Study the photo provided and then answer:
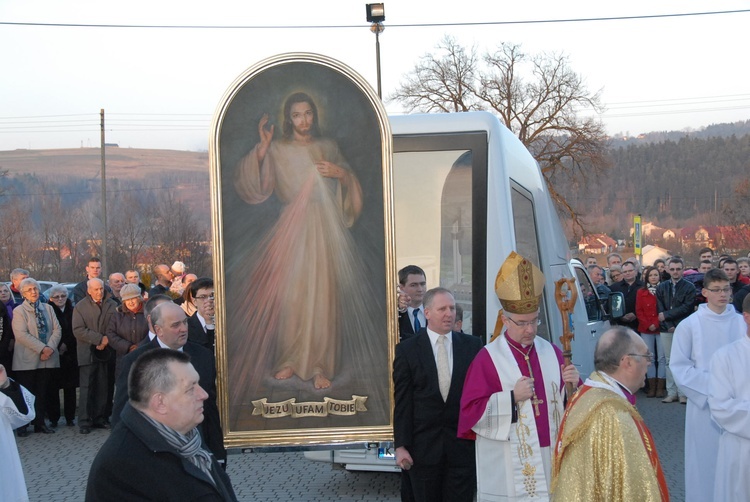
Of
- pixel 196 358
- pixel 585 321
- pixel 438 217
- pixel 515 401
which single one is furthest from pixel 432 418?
pixel 585 321

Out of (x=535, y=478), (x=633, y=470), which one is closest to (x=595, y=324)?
(x=535, y=478)

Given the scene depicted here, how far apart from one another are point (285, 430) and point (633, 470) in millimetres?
2261

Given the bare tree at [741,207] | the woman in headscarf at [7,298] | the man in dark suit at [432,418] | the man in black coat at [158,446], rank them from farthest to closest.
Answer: the bare tree at [741,207]
the woman in headscarf at [7,298]
the man in dark suit at [432,418]
the man in black coat at [158,446]

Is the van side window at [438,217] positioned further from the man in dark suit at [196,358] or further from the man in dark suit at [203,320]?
the man in dark suit at [196,358]

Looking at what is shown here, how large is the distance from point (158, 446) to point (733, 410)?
397 centimetres

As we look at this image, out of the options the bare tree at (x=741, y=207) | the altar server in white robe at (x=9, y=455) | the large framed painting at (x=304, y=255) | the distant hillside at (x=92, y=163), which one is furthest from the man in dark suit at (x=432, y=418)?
the distant hillside at (x=92, y=163)

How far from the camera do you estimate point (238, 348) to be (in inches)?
221

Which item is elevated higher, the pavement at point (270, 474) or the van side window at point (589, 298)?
the van side window at point (589, 298)

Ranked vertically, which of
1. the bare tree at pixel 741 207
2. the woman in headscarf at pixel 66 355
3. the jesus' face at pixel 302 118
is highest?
the bare tree at pixel 741 207

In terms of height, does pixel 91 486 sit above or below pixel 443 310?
below

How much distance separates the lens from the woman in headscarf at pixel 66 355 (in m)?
13.4

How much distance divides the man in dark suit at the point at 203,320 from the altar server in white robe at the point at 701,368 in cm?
362

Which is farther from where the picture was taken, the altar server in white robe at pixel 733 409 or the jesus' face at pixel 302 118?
the altar server in white robe at pixel 733 409

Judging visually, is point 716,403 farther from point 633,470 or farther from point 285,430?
point 285,430
